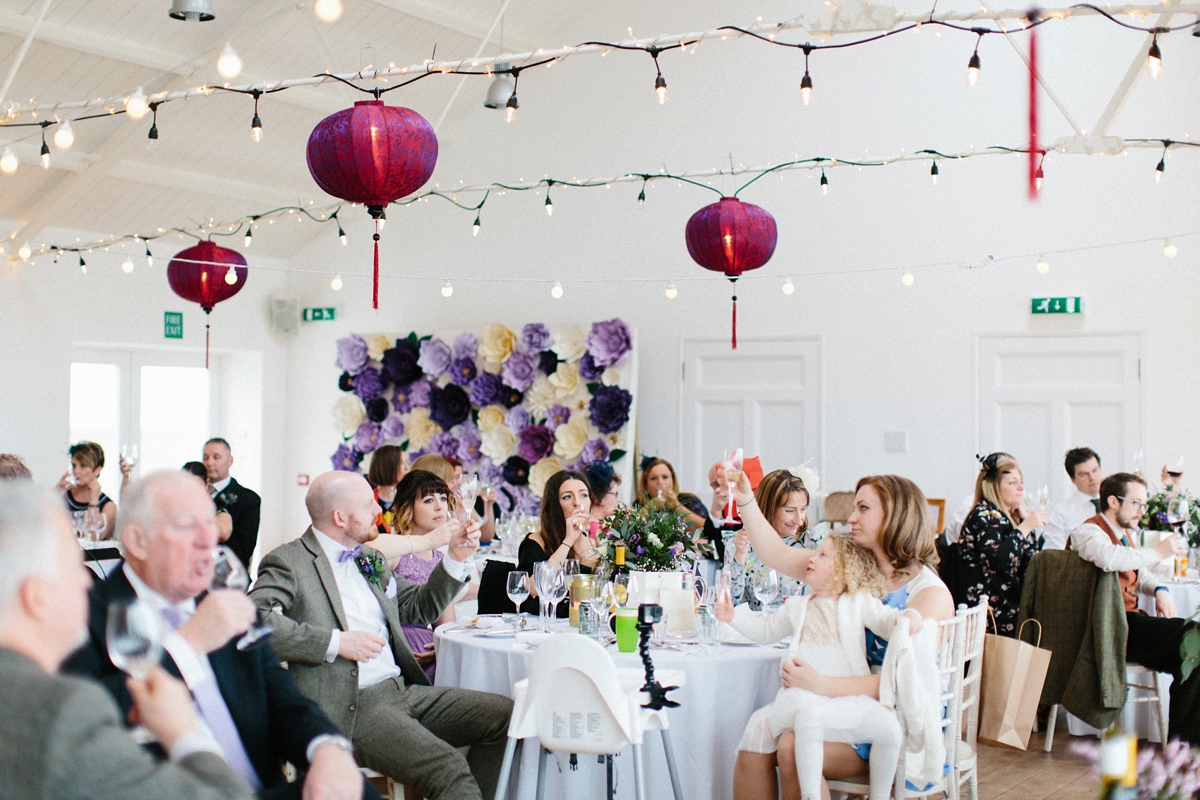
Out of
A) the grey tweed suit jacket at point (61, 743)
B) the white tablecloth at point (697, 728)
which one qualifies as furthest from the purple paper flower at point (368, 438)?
the grey tweed suit jacket at point (61, 743)

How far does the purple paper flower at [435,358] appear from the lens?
378 inches

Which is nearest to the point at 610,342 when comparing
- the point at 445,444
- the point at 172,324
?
the point at 445,444

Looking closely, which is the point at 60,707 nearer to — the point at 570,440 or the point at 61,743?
the point at 61,743

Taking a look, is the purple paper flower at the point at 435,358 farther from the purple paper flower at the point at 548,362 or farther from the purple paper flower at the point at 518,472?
the purple paper flower at the point at 518,472

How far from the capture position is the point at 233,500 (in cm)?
707

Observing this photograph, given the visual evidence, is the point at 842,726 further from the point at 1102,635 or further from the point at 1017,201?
the point at 1017,201

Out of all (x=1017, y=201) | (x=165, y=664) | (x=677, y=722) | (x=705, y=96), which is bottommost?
(x=677, y=722)

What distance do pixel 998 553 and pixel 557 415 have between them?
421cm

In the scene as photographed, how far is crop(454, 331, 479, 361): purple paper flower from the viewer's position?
952cm

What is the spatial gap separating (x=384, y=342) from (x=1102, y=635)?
6409 millimetres

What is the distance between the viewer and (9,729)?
1474 mm

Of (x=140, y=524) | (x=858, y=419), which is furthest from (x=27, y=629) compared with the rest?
(x=858, y=419)

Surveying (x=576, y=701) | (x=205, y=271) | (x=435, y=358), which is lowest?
(x=576, y=701)

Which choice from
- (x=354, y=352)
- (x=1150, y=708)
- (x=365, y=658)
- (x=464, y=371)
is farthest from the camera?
(x=354, y=352)
